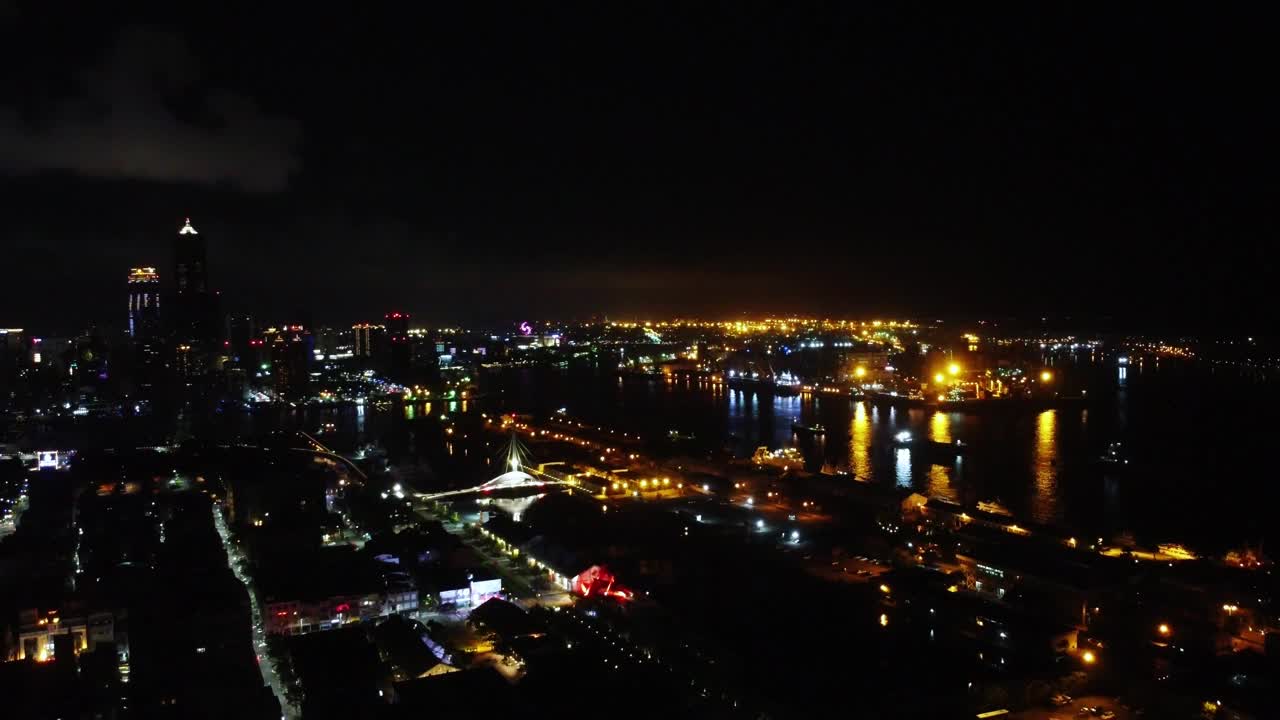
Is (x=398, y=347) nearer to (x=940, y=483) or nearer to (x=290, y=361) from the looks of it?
(x=290, y=361)

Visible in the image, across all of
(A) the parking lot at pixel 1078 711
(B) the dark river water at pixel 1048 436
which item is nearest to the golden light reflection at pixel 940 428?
(B) the dark river water at pixel 1048 436

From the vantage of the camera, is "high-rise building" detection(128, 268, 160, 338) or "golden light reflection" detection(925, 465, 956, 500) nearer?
"golden light reflection" detection(925, 465, 956, 500)

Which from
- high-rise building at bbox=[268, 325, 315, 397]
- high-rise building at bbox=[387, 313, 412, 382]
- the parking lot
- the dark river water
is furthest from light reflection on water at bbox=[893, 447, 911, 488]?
high-rise building at bbox=[387, 313, 412, 382]

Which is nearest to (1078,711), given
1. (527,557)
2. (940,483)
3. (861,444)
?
(527,557)

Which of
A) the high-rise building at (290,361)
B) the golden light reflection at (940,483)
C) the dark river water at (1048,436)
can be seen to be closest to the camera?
the dark river water at (1048,436)

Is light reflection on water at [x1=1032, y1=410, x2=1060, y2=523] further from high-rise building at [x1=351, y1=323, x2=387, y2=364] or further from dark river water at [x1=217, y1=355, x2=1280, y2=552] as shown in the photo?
high-rise building at [x1=351, y1=323, x2=387, y2=364]

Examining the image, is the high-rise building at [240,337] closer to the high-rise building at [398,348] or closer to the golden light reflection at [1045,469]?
the high-rise building at [398,348]
